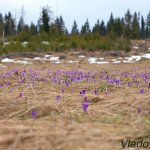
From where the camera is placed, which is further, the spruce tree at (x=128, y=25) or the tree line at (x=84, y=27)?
the spruce tree at (x=128, y=25)

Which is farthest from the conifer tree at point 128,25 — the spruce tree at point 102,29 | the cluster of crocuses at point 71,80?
the cluster of crocuses at point 71,80

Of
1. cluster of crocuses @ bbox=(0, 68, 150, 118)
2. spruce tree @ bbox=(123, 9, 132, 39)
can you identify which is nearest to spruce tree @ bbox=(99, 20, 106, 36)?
spruce tree @ bbox=(123, 9, 132, 39)

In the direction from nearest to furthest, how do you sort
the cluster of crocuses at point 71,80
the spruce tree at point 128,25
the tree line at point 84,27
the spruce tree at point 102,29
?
1. the cluster of crocuses at point 71,80
2. the tree line at point 84,27
3. the spruce tree at point 128,25
4. the spruce tree at point 102,29

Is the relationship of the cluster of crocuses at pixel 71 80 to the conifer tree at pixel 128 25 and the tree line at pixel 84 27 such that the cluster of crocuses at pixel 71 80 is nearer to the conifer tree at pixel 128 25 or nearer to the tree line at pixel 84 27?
the tree line at pixel 84 27

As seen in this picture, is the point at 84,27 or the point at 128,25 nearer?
the point at 128,25

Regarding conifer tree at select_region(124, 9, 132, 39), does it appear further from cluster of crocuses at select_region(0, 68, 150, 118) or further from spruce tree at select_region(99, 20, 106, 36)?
cluster of crocuses at select_region(0, 68, 150, 118)

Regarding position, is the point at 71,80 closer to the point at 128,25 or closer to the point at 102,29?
the point at 128,25

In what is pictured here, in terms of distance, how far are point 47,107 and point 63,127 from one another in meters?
0.75

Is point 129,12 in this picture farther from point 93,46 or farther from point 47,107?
point 47,107

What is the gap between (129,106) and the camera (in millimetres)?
2260

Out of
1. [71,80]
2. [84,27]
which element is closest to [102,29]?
[84,27]

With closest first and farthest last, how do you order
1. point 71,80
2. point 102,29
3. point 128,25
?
point 71,80 < point 128,25 < point 102,29

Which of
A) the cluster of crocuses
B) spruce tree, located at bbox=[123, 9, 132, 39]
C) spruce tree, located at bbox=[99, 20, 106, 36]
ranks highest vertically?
spruce tree, located at bbox=[99, 20, 106, 36]

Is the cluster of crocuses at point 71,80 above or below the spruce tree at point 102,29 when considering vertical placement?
below
